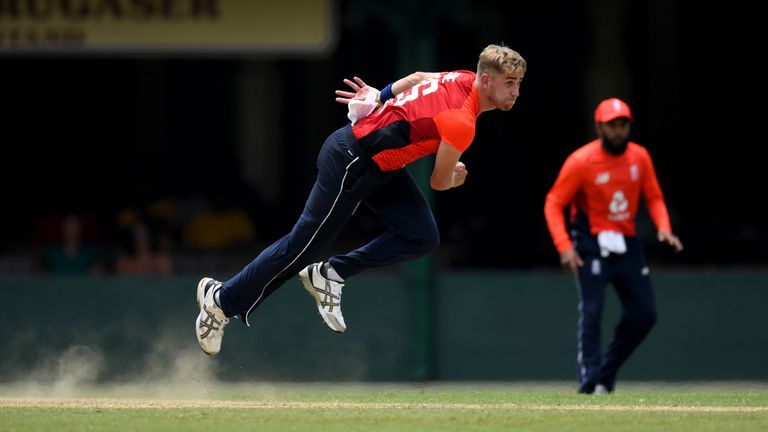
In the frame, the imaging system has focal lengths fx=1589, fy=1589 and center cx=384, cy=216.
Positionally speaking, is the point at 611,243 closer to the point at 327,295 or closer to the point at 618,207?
the point at 618,207

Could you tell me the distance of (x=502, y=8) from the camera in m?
15.1

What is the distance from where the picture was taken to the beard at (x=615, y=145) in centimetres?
1117

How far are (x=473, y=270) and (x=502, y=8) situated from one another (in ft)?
8.35

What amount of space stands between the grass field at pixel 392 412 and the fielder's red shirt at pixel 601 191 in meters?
1.27

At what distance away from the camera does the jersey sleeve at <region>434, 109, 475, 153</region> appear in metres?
8.59

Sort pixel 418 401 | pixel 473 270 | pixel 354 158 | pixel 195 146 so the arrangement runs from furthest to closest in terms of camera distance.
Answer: pixel 195 146 < pixel 473 270 < pixel 418 401 < pixel 354 158

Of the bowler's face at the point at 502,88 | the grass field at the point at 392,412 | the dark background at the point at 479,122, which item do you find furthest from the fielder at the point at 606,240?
the dark background at the point at 479,122

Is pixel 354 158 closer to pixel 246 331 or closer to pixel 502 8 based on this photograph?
pixel 246 331

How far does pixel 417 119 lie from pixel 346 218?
75cm

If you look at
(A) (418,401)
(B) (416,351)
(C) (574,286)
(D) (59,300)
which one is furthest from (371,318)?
(A) (418,401)

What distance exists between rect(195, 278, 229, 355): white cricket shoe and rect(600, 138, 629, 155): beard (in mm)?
3120

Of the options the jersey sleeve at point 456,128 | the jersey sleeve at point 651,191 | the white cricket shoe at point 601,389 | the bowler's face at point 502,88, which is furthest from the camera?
the jersey sleeve at point 651,191

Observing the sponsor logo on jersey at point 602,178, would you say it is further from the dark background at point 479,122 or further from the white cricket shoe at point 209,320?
the dark background at point 479,122

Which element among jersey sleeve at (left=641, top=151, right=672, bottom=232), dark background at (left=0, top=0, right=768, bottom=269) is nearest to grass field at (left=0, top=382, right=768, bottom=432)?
jersey sleeve at (left=641, top=151, right=672, bottom=232)
